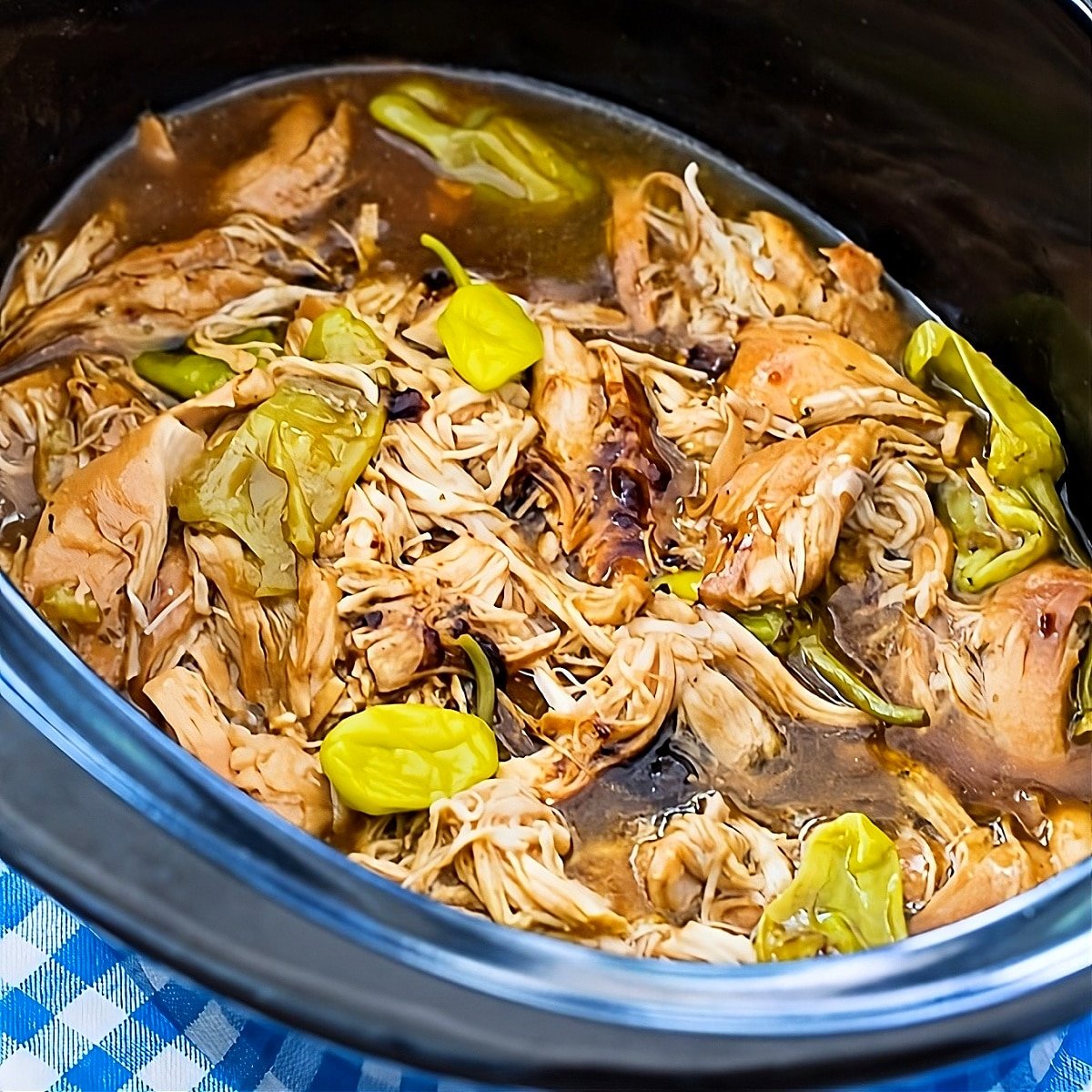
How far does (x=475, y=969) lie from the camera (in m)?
1.03

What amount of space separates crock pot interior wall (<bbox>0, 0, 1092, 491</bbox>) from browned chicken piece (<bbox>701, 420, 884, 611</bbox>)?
0.41m

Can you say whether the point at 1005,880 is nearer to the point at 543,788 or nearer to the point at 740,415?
the point at 543,788

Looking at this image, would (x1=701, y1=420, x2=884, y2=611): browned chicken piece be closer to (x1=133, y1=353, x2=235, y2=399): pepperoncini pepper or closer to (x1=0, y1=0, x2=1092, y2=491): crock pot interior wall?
(x1=0, y1=0, x2=1092, y2=491): crock pot interior wall

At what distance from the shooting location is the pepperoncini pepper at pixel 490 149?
227cm

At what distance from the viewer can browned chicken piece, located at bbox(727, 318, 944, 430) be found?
6.33 feet

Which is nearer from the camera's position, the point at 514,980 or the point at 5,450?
the point at 514,980

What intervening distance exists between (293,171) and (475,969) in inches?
61.8

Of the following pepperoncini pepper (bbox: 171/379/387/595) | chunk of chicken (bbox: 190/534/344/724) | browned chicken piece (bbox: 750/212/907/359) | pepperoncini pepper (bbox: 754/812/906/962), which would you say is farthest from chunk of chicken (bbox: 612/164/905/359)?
pepperoncini pepper (bbox: 754/812/906/962)

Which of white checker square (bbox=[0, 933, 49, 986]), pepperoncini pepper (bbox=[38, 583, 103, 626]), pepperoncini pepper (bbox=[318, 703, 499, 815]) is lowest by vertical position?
white checker square (bbox=[0, 933, 49, 986])

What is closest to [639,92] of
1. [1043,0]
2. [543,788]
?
[1043,0]

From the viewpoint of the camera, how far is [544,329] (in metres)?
2.00

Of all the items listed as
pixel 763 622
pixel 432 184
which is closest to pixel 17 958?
pixel 763 622

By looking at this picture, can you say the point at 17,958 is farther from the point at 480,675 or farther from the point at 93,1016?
the point at 480,675

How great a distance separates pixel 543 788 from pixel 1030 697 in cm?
64
